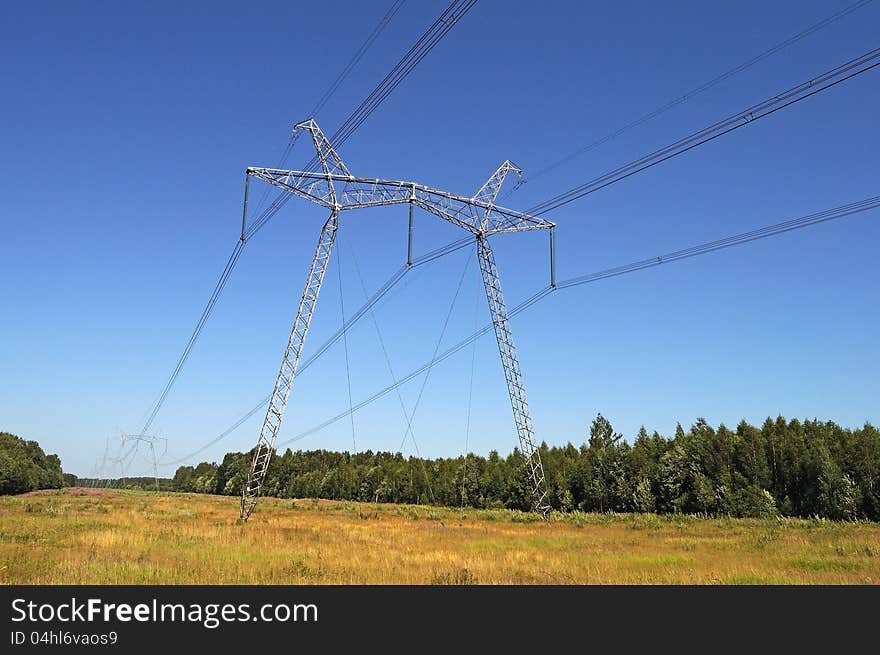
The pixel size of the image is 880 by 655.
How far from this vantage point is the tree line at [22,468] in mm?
106875

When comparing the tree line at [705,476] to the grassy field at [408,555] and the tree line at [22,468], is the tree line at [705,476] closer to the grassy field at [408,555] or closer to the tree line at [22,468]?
the grassy field at [408,555]

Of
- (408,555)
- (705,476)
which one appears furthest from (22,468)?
(408,555)

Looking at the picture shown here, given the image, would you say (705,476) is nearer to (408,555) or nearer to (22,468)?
(408,555)

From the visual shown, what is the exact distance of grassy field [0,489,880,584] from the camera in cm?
1678

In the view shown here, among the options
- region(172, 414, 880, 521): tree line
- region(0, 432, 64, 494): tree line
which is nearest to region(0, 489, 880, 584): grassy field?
region(172, 414, 880, 521): tree line

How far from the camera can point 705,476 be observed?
237 ft

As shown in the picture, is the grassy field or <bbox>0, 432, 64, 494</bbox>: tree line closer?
the grassy field

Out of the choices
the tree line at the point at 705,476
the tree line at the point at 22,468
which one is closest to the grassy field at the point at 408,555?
the tree line at the point at 705,476

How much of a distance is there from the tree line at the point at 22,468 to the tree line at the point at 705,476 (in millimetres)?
67911

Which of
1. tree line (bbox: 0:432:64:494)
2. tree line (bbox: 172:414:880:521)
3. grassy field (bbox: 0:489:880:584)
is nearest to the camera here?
grassy field (bbox: 0:489:880:584)

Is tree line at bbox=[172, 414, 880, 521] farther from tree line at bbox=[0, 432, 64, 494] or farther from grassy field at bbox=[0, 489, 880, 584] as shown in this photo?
tree line at bbox=[0, 432, 64, 494]

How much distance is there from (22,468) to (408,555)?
12132 cm

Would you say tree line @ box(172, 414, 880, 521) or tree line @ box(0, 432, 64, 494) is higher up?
tree line @ box(0, 432, 64, 494)

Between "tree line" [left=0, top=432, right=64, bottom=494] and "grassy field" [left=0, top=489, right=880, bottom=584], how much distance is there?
3514 inches
